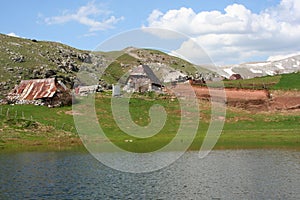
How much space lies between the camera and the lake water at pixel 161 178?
37.0 m

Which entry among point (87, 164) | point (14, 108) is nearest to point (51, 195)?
point (87, 164)

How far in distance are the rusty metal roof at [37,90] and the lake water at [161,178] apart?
1508 inches

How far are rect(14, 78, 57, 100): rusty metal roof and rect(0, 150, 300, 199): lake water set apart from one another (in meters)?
38.3

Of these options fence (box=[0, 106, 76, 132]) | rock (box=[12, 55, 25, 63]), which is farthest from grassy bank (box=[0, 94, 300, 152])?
rock (box=[12, 55, 25, 63])

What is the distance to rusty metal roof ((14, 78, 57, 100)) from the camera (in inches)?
3873

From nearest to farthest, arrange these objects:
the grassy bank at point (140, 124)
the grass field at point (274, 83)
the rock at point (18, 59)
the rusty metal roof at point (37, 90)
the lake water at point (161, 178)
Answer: the lake water at point (161, 178)
the grassy bank at point (140, 124)
the rusty metal roof at point (37, 90)
the grass field at point (274, 83)
the rock at point (18, 59)

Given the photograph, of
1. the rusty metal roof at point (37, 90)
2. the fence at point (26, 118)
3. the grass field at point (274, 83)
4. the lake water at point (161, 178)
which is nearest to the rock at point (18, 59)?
the rusty metal roof at point (37, 90)

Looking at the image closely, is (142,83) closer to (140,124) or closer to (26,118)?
(140,124)

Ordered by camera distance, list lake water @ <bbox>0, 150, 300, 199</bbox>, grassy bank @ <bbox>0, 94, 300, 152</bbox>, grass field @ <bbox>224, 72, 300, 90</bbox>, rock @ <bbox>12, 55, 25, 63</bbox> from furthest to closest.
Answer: rock @ <bbox>12, 55, 25, 63</bbox>, grass field @ <bbox>224, 72, 300, 90</bbox>, grassy bank @ <bbox>0, 94, 300, 152</bbox>, lake water @ <bbox>0, 150, 300, 199</bbox>

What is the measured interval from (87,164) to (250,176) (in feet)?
68.9

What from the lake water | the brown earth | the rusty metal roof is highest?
the rusty metal roof

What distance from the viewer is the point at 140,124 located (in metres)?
89.9

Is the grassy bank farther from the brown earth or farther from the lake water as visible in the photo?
the lake water

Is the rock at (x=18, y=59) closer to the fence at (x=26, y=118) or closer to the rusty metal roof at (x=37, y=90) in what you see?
the rusty metal roof at (x=37, y=90)
